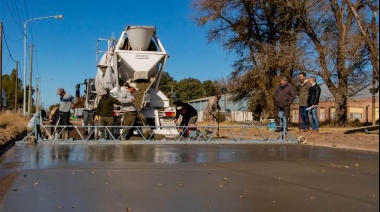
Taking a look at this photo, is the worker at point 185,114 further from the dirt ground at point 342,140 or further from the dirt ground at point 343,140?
the dirt ground at point 343,140

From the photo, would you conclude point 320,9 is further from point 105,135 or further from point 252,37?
point 105,135

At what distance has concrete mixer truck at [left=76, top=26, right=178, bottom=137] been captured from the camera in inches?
574

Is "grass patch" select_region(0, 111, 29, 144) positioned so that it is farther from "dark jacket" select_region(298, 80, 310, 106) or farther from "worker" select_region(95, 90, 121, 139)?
"dark jacket" select_region(298, 80, 310, 106)

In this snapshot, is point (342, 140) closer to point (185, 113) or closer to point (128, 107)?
point (185, 113)

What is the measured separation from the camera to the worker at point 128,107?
45.3 feet

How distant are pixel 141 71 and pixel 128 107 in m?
1.27

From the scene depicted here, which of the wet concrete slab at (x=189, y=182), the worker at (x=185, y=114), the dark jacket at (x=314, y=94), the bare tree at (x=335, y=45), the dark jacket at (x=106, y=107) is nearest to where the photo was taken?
the wet concrete slab at (x=189, y=182)

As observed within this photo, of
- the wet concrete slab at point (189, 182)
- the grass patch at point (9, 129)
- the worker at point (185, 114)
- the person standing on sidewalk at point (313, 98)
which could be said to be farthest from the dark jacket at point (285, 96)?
the grass patch at point (9, 129)

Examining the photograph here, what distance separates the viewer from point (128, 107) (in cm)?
1431

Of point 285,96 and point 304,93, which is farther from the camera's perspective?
point 285,96

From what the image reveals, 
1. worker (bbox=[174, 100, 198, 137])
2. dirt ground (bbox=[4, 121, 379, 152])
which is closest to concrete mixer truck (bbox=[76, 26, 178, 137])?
worker (bbox=[174, 100, 198, 137])

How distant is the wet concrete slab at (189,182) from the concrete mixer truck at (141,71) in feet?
16.2

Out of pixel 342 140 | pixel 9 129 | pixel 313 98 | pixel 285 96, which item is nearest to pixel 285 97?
pixel 285 96

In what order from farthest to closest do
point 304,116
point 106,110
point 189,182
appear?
point 304,116, point 106,110, point 189,182
